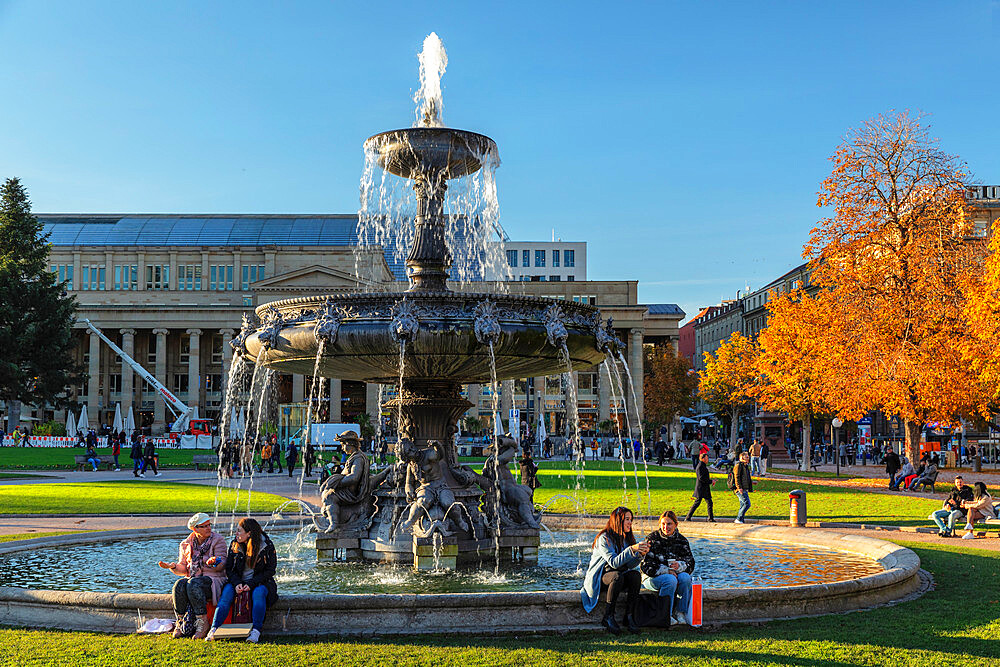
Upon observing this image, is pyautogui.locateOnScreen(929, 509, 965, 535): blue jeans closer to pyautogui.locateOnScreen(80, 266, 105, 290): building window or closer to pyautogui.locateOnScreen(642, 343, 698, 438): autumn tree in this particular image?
pyautogui.locateOnScreen(642, 343, 698, 438): autumn tree

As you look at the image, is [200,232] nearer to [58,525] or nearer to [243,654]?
[58,525]

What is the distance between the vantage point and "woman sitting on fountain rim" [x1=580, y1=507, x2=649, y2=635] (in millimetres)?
8469

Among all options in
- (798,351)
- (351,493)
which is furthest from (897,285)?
(351,493)

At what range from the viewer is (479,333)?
10.5m

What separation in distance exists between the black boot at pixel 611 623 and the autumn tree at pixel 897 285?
25.6 meters

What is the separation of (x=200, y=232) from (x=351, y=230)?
17008mm

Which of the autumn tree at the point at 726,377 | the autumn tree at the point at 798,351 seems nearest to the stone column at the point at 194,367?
the autumn tree at the point at 726,377

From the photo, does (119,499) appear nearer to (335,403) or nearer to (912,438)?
(912,438)

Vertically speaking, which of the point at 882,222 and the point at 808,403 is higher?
the point at 882,222

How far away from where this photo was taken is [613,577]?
848 centimetres

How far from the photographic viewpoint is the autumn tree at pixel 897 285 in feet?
104

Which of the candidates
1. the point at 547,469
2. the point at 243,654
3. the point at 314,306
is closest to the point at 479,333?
the point at 314,306

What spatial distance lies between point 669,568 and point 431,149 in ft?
20.4

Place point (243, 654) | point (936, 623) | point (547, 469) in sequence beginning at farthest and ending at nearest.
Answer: point (547, 469) → point (936, 623) → point (243, 654)
